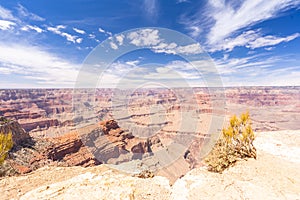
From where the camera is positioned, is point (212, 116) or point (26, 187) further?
point (212, 116)

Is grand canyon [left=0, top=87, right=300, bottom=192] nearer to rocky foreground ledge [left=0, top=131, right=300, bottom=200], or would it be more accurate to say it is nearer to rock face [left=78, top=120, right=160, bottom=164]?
rock face [left=78, top=120, right=160, bottom=164]

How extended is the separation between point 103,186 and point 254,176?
514 centimetres

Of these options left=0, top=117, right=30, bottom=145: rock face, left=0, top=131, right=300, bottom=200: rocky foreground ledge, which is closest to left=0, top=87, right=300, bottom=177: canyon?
left=0, top=117, right=30, bottom=145: rock face

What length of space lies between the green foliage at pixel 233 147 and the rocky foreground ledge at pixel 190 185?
395mm

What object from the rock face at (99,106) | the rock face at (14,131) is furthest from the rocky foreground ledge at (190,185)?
the rock face at (99,106)

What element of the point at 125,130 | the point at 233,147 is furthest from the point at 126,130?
the point at 233,147

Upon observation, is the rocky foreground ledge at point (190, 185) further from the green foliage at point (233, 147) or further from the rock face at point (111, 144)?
the rock face at point (111, 144)

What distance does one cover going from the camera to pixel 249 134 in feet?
26.3

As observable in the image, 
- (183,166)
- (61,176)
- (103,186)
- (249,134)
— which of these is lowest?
(183,166)

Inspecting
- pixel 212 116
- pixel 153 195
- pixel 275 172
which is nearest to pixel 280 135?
pixel 275 172

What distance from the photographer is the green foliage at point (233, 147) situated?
7406mm

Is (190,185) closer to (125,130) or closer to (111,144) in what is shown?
(111,144)

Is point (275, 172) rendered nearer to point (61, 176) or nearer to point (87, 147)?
point (61, 176)

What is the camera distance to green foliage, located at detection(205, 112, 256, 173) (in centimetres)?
741
